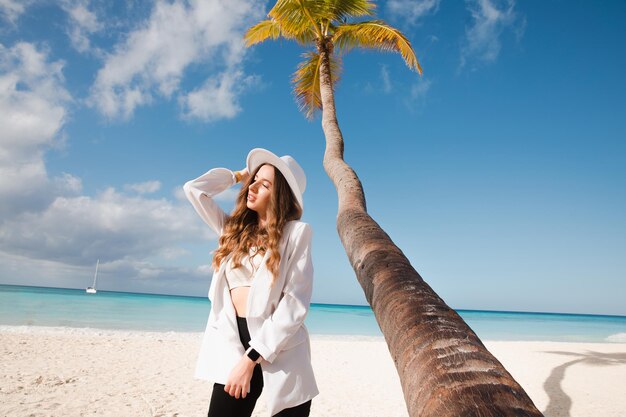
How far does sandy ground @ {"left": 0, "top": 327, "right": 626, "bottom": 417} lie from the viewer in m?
5.56

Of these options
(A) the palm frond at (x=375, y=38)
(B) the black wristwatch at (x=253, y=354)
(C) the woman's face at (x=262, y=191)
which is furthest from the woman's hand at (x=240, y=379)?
(A) the palm frond at (x=375, y=38)

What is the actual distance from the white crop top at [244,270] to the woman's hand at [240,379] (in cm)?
42

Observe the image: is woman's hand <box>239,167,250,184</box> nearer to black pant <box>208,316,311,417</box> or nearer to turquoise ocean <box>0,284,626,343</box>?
black pant <box>208,316,311,417</box>

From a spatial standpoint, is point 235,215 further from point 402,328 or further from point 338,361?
point 338,361

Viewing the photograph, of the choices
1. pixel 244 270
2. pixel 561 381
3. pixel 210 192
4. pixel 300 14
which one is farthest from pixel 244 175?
pixel 561 381

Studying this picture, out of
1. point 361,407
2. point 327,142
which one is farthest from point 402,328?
point 361,407

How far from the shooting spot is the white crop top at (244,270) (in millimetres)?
2084

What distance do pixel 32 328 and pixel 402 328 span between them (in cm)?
1623

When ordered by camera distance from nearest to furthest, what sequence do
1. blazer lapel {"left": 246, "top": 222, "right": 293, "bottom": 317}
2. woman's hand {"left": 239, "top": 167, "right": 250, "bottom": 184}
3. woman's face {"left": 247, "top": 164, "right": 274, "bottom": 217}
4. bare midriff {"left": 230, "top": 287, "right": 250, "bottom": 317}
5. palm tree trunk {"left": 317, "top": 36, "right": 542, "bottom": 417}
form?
1. palm tree trunk {"left": 317, "top": 36, "right": 542, "bottom": 417}
2. blazer lapel {"left": 246, "top": 222, "right": 293, "bottom": 317}
3. bare midriff {"left": 230, "top": 287, "right": 250, "bottom": 317}
4. woman's face {"left": 247, "top": 164, "right": 274, "bottom": 217}
5. woman's hand {"left": 239, "top": 167, "right": 250, "bottom": 184}

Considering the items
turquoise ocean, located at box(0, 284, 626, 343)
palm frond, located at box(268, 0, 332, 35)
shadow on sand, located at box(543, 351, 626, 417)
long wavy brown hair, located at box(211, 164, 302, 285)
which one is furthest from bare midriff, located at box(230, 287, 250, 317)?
turquoise ocean, located at box(0, 284, 626, 343)

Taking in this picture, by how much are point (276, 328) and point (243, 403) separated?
434 mm

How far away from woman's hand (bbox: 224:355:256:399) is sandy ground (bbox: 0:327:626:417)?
13.9 feet

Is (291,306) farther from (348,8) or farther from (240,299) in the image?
(348,8)

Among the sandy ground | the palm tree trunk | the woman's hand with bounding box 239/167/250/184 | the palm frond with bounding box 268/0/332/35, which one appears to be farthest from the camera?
the palm frond with bounding box 268/0/332/35
